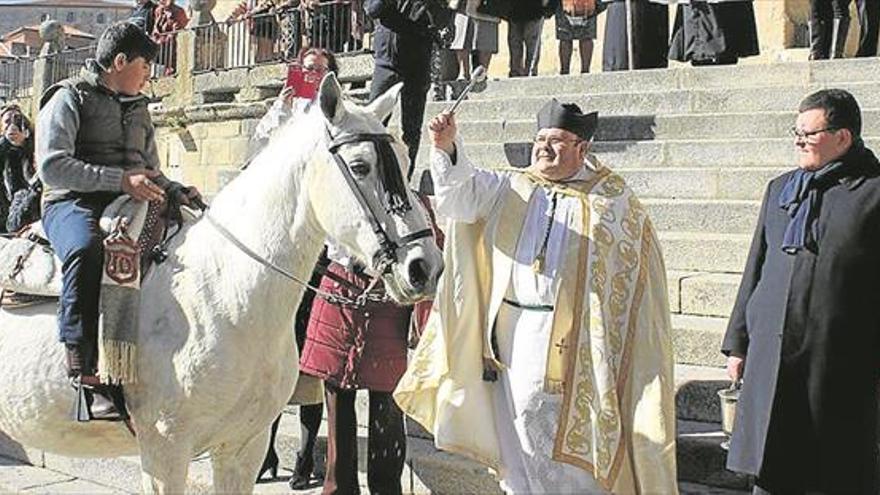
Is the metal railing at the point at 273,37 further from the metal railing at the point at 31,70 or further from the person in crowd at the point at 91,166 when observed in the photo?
the person in crowd at the point at 91,166

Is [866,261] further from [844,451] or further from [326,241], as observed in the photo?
[326,241]

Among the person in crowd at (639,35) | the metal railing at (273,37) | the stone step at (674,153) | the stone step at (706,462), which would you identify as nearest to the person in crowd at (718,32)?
the person in crowd at (639,35)

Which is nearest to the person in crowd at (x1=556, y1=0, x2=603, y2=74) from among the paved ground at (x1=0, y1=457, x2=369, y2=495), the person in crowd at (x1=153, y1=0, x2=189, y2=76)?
the person in crowd at (x1=153, y1=0, x2=189, y2=76)

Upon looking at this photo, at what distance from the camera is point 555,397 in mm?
4098

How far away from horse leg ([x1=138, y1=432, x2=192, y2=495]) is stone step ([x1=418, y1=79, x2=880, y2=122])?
499 cm

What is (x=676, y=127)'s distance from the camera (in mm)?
8617

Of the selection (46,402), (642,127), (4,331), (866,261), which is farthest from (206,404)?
(642,127)

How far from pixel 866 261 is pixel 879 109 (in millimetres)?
4288

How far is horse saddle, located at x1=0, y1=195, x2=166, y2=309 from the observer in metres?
4.01

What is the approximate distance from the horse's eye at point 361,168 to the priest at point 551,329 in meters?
0.43

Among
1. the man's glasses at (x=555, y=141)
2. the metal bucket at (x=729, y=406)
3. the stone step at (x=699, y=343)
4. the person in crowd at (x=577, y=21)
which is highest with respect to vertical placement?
the person in crowd at (x=577, y=21)

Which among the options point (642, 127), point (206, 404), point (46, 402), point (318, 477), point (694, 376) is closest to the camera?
point (206, 404)

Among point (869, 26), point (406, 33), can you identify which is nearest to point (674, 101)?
point (869, 26)

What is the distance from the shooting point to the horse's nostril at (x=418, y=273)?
360 cm
